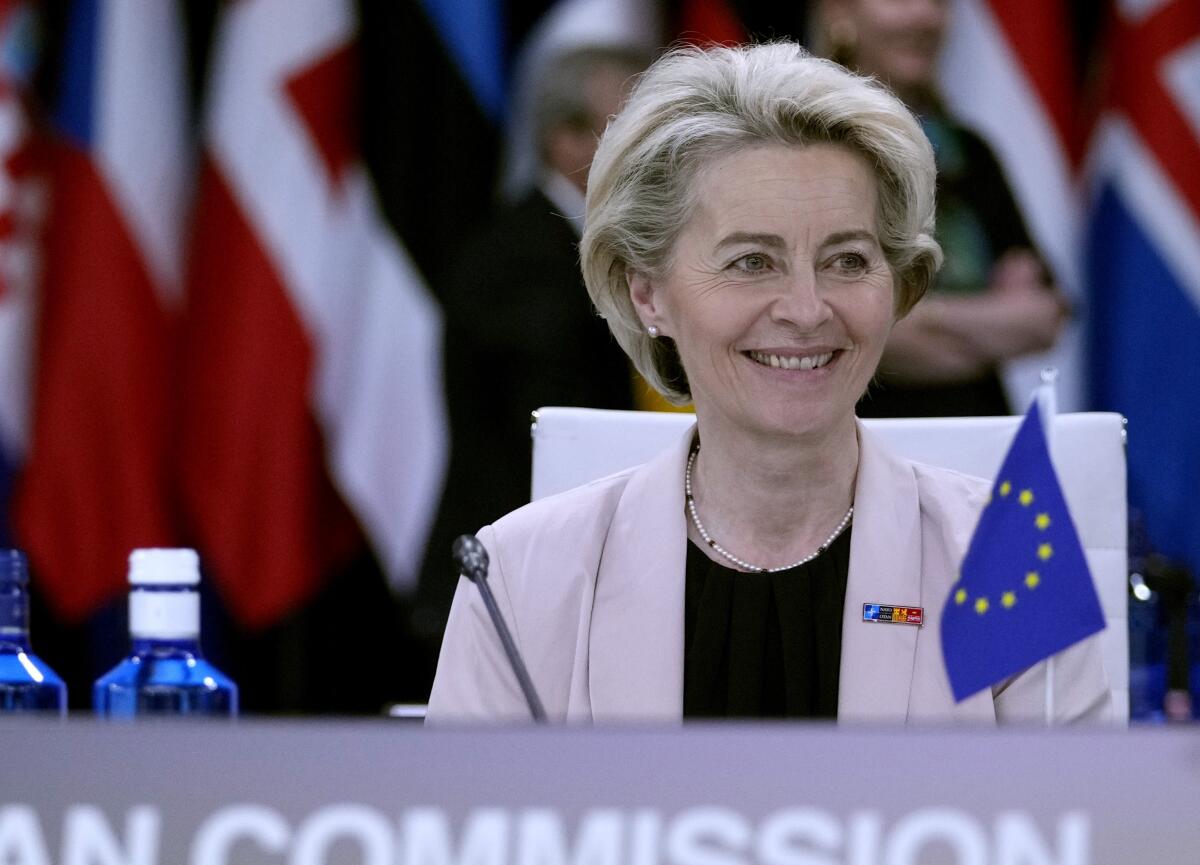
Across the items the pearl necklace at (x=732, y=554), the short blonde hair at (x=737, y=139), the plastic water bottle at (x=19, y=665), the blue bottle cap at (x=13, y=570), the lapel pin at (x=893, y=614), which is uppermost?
the short blonde hair at (x=737, y=139)

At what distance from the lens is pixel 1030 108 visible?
365 centimetres

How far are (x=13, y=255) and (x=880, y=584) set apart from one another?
2565 millimetres

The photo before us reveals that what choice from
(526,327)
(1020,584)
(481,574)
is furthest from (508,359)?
(1020,584)

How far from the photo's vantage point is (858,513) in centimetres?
180

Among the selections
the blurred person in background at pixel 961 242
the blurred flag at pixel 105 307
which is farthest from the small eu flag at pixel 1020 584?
the blurred flag at pixel 105 307

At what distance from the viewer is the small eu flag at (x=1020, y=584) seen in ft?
4.16

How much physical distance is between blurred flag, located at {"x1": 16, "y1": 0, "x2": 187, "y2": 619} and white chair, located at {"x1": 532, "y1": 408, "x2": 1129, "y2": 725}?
76.3 inches

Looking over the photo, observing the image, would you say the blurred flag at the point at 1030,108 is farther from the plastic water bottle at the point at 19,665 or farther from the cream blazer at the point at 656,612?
the plastic water bottle at the point at 19,665

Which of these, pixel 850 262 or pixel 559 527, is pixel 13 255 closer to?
pixel 559 527

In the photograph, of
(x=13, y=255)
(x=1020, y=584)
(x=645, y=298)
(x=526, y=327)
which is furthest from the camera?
(x=13, y=255)

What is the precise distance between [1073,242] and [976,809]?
293 centimetres

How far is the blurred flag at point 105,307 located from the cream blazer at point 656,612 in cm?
208

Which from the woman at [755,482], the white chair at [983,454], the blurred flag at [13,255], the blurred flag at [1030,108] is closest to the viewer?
the woman at [755,482]

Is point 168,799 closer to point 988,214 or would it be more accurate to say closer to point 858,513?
point 858,513
